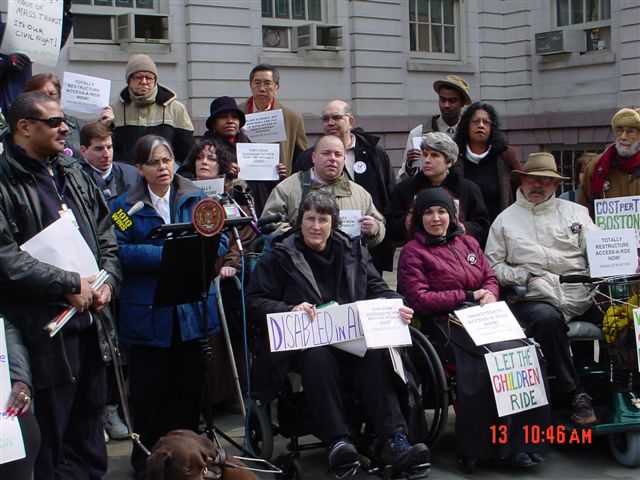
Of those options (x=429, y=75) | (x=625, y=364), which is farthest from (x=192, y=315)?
(x=429, y=75)

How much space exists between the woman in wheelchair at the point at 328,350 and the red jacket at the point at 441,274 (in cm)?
20

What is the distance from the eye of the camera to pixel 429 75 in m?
17.6

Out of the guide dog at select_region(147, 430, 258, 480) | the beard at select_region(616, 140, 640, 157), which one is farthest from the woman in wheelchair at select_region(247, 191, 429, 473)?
the beard at select_region(616, 140, 640, 157)

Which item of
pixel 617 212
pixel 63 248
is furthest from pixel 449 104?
pixel 63 248

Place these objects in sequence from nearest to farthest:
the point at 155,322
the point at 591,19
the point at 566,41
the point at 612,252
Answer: the point at 155,322 → the point at 612,252 → the point at 566,41 → the point at 591,19

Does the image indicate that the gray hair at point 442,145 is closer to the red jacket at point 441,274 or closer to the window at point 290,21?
the red jacket at point 441,274

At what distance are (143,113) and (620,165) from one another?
11.7 ft

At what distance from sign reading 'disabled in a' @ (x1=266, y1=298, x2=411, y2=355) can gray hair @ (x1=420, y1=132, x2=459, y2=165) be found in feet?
5.41

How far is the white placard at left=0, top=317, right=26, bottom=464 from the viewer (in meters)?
4.02

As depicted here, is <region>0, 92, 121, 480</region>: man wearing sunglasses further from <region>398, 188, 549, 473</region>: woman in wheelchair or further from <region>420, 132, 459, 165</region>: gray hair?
<region>420, 132, 459, 165</region>: gray hair

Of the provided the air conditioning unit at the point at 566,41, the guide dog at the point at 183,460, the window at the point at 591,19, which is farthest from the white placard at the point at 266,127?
the window at the point at 591,19

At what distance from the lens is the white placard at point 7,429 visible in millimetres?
4023

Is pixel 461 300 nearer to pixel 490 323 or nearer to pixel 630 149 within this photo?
pixel 490 323

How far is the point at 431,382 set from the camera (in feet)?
19.1
